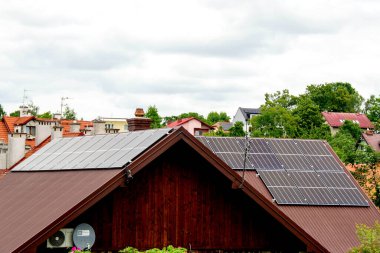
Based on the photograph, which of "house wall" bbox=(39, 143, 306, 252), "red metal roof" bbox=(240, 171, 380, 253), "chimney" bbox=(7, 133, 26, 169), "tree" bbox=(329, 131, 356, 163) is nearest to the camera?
"house wall" bbox=(39, 143, 306, 252)

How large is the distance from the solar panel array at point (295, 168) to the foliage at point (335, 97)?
136864 mm

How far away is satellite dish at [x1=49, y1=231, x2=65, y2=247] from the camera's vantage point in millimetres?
21938

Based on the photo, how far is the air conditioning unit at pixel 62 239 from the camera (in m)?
22.0

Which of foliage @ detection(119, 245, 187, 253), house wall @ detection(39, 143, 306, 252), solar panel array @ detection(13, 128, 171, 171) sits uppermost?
solar panel array @ detection(13, 128, 171, 171)

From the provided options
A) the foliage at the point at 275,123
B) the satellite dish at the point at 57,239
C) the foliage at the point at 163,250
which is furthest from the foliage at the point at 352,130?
the satellite dish at the point at 57,239

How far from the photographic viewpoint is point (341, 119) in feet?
559

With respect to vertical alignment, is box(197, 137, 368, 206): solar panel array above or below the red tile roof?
below

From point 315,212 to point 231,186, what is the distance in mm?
7503

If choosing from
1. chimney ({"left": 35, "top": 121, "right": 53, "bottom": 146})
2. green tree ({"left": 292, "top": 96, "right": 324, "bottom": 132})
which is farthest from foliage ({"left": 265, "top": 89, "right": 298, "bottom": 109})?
chimney ({"left": 35, "top": 121, "right": 53, "bottom": 146})

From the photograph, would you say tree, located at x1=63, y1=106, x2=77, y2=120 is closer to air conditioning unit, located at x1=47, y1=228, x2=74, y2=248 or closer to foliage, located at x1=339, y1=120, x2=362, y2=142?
foliage, located at x1=339, y1=120, x2=362, y2=142

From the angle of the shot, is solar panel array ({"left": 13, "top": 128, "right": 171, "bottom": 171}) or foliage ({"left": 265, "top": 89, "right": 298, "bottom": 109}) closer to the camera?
solar panel array ({"left": 13, "top": 128, "right": 171, "bottom": 171})

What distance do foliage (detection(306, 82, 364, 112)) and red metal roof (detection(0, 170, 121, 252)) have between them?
14544 centimetres

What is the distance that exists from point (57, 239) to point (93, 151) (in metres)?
4.91

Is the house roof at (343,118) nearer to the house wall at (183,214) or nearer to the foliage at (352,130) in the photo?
the foliage at (352,130)
